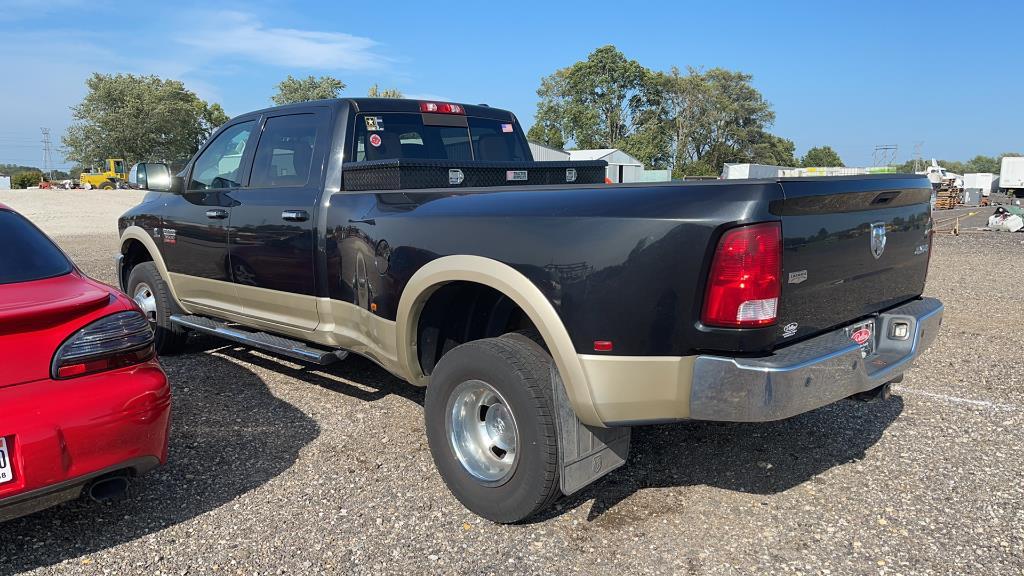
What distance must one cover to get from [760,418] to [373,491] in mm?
1873

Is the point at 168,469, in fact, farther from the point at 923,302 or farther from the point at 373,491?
the point at 923,302

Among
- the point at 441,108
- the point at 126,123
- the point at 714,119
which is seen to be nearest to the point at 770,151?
the point at 714,119

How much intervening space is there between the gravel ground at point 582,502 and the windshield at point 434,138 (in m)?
→ 1.65

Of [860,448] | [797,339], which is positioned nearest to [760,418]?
[797,339]

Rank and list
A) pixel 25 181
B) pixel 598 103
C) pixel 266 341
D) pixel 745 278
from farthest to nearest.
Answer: pixel 598 103
pixel 25 181
pixel 266 341
pixel 745 278

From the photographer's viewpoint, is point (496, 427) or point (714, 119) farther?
point (714, 119)

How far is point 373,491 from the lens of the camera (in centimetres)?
339

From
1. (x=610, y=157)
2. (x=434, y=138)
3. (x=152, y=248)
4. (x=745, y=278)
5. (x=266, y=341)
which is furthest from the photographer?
(x=610, y=157)

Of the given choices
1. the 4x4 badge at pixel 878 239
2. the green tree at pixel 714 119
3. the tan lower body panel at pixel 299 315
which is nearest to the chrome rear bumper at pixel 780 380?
the 4x4 badge at pixel 878 239

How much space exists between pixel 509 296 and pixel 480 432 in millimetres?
736

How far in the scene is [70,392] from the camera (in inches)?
104

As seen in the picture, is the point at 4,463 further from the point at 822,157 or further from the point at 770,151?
the point at 822,157

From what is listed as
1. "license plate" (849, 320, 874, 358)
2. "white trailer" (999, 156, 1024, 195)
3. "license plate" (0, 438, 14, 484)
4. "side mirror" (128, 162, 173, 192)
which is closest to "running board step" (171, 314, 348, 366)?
"side mirror" (128, 162, 173, 192)

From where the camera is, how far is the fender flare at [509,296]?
8.76 feet
